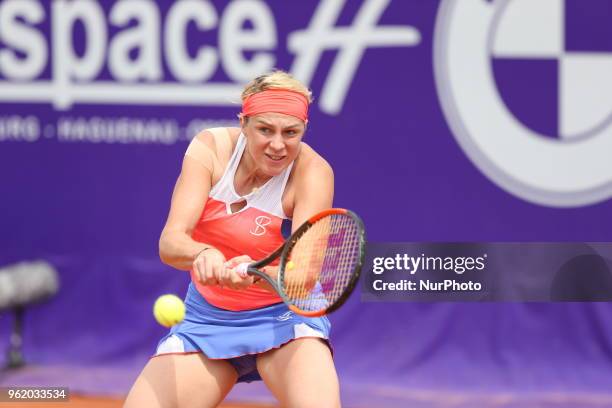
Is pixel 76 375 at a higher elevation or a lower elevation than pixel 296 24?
lower

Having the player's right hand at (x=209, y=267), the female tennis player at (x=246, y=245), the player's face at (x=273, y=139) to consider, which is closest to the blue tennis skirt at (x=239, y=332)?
the female tennis player at (x=246, y=245)

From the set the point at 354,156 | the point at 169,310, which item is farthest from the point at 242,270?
the point at 354,156

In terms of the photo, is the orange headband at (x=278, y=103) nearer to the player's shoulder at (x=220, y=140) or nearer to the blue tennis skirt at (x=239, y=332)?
the player's shoulder at (x=220, y=140)

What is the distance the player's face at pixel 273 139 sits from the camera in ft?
11.0

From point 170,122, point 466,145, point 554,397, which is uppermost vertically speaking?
point 170,122

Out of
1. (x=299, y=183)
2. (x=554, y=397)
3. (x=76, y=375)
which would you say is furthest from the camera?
(x=76, y=375)

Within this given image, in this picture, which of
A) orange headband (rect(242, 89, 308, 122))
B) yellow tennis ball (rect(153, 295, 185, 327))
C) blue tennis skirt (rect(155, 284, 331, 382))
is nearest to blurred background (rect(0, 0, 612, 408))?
blue tennis skirt (rect(155, 284, 331, 382))

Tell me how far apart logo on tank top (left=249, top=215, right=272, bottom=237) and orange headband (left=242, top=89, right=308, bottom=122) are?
13.3 inches

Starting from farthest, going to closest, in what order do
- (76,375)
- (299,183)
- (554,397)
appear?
(76,375), (554,397), (299,183)

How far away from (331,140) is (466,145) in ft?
2.49

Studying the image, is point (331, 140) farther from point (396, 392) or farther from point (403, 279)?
point (396, 392)

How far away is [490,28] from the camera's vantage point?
19.7ft

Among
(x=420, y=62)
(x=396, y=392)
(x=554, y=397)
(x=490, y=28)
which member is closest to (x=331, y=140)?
(x=420, y=62)
